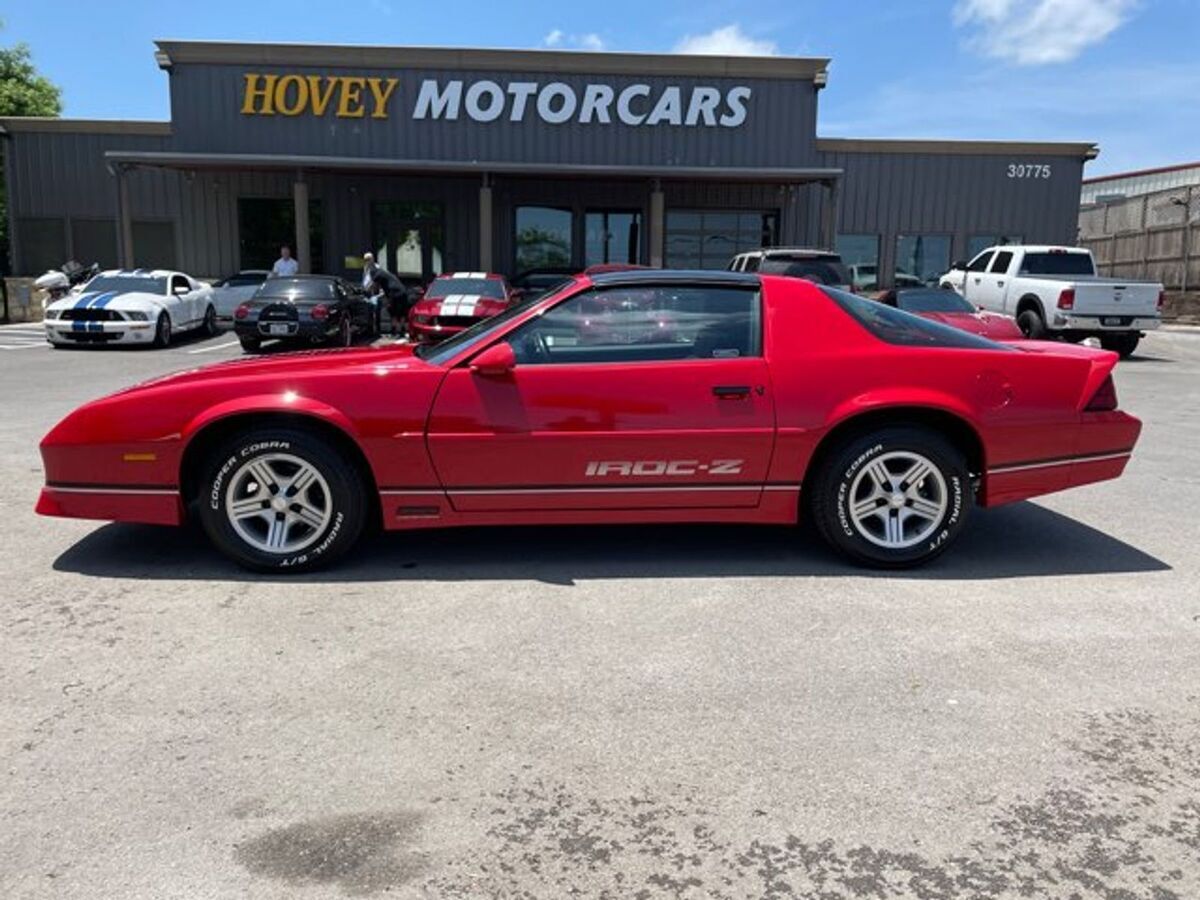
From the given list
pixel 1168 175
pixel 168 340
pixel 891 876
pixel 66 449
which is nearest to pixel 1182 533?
pixel 891 876

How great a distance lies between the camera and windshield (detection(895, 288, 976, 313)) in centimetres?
1393

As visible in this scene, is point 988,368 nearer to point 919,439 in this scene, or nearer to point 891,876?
point 919,439

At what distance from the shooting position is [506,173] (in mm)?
22828

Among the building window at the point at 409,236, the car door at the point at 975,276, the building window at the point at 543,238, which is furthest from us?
the building window at the point at 543,238

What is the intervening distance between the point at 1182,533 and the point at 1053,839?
370cm

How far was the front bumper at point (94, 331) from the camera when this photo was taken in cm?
1666

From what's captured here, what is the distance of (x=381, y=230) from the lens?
25.8 m

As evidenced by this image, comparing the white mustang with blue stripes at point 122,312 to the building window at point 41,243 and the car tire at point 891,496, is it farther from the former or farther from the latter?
the car tire at point 891,496

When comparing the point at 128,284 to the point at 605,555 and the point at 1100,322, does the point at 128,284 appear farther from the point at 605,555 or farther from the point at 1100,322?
the point at 1100,322

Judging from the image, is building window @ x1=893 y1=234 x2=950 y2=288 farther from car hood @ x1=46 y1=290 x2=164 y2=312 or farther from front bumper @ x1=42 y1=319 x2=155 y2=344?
front bumper @ x1=42 y1=319 x2=155 y2=344

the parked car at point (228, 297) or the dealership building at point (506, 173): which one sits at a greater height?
the dealership building at point (506, 173)

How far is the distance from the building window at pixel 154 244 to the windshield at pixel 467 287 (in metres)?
13.2

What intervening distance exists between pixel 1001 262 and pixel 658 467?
15756mm

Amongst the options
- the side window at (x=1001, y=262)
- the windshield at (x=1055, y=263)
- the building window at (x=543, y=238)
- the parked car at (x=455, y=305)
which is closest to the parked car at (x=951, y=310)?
the windshield at (x=1055, y=263)
